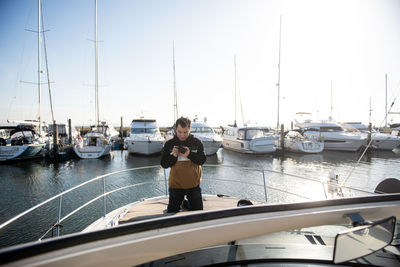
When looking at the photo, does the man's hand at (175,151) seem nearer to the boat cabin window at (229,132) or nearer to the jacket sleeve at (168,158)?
the jacket sleeve at (168,158)

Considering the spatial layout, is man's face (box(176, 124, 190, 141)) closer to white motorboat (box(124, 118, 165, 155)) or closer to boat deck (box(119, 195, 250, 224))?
boat deck (box(119, 195, 250, 224))

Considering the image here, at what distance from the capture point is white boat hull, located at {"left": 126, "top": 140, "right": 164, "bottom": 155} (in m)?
19.8

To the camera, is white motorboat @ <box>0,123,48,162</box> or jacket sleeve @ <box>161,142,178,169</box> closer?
jacket sleeve @ <box>161,142,178,169</box>

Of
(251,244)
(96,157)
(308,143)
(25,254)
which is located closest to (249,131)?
(308,143)

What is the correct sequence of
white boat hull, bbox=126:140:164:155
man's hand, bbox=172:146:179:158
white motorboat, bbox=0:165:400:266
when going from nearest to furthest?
white motorboat, bbox=0:165:400:266 → man's hand, bbox=172:146:179:158 → white boat hull, bbox=126:140:164:155

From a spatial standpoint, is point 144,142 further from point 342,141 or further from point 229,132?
point 342,141

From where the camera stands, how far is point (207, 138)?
19875 millimetres

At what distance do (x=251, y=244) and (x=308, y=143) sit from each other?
23.0 metres

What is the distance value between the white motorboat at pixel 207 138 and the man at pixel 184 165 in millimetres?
16643

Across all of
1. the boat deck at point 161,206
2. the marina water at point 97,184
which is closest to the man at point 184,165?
the boat deck at point 161,206

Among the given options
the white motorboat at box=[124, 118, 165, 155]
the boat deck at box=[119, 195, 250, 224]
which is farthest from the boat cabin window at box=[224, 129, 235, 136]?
the boat deck at box=[119, 195, 250, 224]

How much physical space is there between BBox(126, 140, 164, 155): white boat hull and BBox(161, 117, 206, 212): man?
17368mm

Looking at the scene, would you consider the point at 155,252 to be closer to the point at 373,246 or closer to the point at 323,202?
the point at 323,202

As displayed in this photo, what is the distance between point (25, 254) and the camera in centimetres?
68
